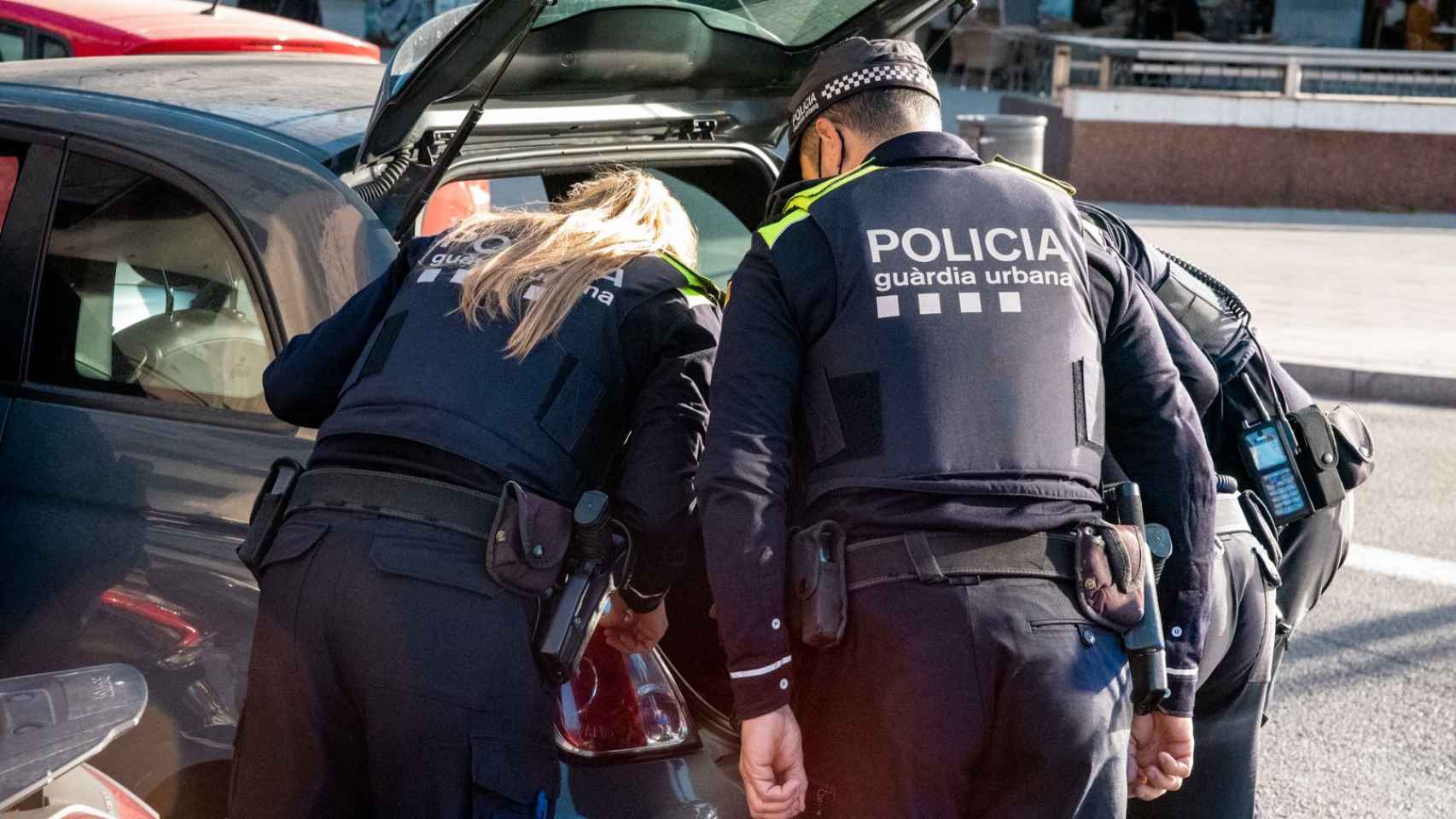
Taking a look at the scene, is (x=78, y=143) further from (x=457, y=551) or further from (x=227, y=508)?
(x=457, y=551)

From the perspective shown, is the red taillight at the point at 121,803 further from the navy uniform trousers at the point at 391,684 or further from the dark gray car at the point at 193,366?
the dark gray car at the point at 193,366

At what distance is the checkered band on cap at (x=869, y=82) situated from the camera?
2.37m

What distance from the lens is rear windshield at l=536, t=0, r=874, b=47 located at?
3477 millimetres

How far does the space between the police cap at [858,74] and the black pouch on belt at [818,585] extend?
26.2 inches

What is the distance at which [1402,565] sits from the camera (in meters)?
5.30

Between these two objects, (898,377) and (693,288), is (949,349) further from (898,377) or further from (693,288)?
(693,288)

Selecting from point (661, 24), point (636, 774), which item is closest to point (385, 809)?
point (636, 774)

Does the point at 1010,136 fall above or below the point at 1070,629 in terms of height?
below

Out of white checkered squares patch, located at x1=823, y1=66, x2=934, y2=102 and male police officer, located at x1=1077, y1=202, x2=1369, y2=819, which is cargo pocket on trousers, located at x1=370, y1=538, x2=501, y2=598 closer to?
white checkered squares patch, located at x1=823, y1=66, x2=934, y2=102

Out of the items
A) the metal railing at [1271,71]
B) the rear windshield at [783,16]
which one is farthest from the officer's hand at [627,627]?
the metal railing at [1271,71]

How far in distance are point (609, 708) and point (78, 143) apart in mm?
1406

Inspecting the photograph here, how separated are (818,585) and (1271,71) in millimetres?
11301

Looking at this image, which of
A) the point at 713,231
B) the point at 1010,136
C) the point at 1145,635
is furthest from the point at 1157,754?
the point at 1010,136

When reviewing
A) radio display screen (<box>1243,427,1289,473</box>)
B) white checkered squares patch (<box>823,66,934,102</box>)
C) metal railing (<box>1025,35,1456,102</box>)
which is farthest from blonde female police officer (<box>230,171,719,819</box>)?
metal railing (<box>1025,35,1456,102</box>)
